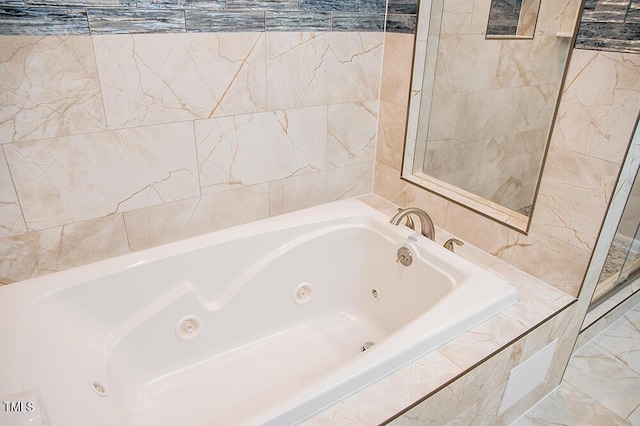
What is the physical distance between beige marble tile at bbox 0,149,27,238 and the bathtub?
19cm

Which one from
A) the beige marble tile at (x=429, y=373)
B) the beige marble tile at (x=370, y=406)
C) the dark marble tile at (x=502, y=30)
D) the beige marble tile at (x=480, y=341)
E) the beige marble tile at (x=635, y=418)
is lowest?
the beige marble tile at (x=635, y=418)

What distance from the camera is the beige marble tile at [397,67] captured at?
1844 millimetres

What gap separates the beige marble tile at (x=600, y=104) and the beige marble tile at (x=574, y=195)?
4cm

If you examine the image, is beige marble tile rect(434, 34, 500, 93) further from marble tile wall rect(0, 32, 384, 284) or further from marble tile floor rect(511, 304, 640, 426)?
marble tile floor rect(511, 304, 640, 426)

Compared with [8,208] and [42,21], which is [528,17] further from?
[8,208]

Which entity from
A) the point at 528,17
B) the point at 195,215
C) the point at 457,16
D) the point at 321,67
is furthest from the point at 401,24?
the point at 195,215

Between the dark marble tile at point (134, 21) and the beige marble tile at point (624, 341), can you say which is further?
the beige marble tile at point (624, 341)

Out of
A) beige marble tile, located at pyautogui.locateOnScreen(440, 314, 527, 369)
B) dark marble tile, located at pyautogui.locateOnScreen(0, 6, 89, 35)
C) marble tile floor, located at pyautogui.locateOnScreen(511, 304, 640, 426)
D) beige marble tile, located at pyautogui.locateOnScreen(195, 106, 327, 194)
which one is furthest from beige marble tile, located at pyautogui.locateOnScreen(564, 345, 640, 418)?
dark marble tile, located at pyautogui.locateOnScreen(0, 6, 89, 35)

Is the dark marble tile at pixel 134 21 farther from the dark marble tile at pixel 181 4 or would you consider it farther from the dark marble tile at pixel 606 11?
the dark marble tile at pixel 606 11

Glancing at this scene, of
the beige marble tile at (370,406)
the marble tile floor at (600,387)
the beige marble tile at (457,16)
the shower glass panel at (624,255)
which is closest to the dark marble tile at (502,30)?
the beige marble tile at (457,16)

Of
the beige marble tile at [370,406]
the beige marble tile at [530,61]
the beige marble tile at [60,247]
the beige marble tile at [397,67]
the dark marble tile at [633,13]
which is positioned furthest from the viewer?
the beige marble tile at [530,61]

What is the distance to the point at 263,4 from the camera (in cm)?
154

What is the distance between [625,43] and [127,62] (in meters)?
1.50

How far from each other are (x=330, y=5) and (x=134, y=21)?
77 centimetres
